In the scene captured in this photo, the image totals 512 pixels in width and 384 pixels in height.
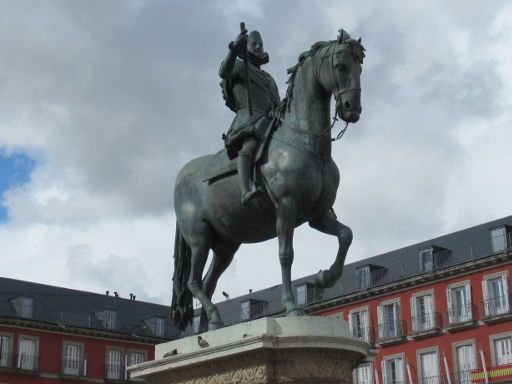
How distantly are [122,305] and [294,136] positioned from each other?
218 ft

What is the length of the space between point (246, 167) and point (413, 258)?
54.2 m

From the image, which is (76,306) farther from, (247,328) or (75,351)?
(247,328)

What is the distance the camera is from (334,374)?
1027 cm

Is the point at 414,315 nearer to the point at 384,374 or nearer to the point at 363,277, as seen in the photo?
the point at 384,374

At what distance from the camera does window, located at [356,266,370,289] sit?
64438 millimetres

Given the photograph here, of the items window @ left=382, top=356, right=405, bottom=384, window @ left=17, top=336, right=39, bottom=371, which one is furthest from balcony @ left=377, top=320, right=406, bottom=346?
window @ left=17, top=336, right=39, bottom=371

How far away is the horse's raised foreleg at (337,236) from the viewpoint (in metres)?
10.9

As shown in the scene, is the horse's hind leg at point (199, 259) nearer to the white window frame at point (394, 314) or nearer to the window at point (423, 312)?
the window at point (423, 312)

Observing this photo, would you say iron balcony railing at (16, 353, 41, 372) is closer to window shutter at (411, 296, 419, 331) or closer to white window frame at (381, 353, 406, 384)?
white window frame at (381, 353, 406, 384)

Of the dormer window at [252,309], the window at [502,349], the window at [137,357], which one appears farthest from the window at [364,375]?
the window at [137,357]

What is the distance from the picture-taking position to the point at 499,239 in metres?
57.4

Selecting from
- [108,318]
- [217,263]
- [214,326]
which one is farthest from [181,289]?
[108,318]

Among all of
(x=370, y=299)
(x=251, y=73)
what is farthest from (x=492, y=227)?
(x=251, y=73)

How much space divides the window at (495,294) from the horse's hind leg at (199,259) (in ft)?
151
